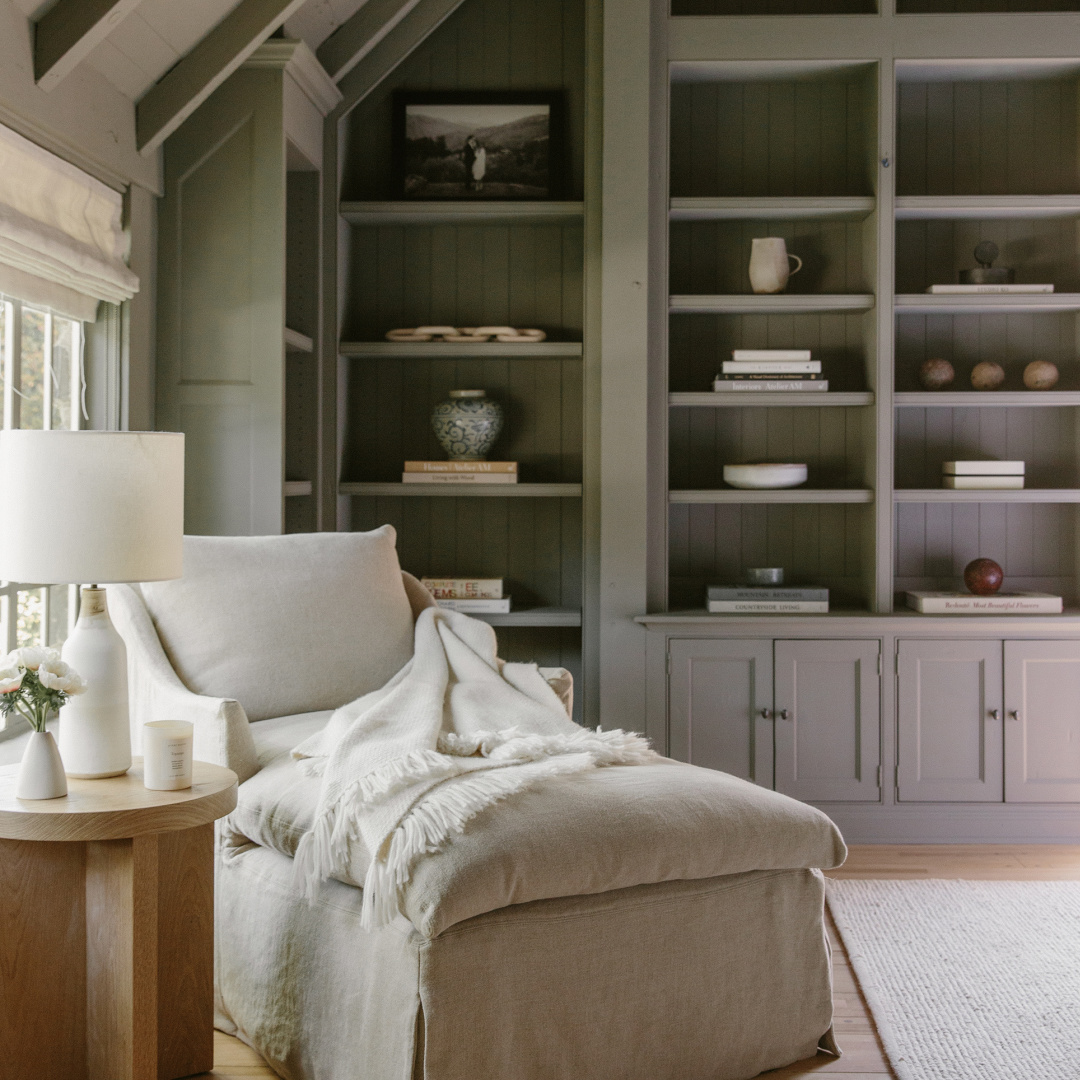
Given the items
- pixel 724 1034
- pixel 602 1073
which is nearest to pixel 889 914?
pixel 724 1034

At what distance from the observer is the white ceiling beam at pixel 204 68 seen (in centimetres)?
288

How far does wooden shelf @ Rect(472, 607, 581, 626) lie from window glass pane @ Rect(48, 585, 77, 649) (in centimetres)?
135

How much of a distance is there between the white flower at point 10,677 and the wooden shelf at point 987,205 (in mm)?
2938

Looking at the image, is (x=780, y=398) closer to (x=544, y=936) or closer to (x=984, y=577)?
(x=984, y=577)

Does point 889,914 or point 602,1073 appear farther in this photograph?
point 889,914

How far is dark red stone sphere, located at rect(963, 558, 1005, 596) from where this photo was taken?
359 cm

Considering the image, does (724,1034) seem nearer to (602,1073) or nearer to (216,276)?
(602,1073)

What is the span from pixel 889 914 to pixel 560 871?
1420 millimetres

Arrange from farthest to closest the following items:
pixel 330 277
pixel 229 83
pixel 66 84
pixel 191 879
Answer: pixel 330 277
pixel 229 83
pixel 66 84
pixel 191 879

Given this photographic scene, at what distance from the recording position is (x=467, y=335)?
369 centimetres

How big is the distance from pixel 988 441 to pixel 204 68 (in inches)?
108

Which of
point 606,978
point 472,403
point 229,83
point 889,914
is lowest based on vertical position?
point 889,914

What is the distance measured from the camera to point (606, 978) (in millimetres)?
1859

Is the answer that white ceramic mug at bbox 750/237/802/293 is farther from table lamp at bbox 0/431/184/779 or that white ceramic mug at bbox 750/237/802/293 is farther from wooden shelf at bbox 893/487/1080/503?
→ table lamp at bbox 0/431/184/779
